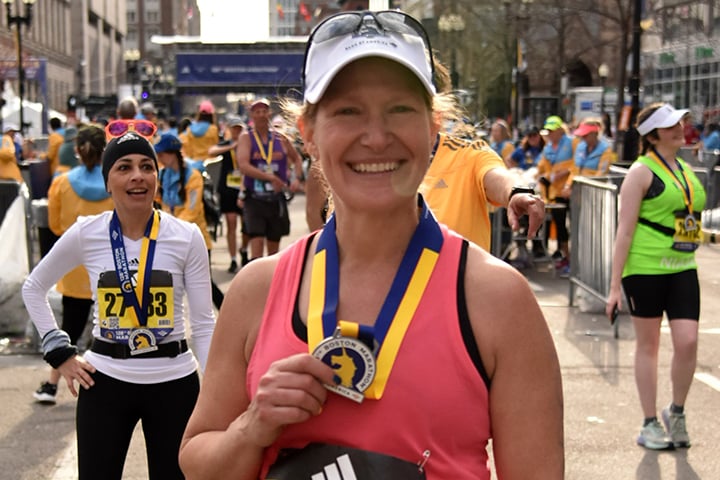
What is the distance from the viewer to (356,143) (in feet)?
6.49

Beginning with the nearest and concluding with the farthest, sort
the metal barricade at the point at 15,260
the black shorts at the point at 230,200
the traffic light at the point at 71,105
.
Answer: the metal barricade at the point at 15,260 → the black shorts at the point at 230,200 → the traffic light at the point at 71,105

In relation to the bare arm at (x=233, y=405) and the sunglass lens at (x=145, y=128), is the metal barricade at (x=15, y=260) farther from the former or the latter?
the bare arm at (x=233, y=405)

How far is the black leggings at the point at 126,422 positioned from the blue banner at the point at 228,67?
43556 mm

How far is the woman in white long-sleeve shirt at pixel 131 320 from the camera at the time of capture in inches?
159

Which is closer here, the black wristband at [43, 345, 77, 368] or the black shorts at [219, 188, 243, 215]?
the black wristband at [43, 345, 77, 368]

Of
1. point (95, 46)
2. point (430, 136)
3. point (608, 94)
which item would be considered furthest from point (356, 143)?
point (95, 46)

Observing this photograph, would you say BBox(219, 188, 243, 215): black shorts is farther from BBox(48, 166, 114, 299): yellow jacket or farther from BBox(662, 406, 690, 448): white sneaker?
BBox(662, 406, 690, 448): white sneaker

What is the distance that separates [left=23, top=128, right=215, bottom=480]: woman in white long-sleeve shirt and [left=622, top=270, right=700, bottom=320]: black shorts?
9.51 ft

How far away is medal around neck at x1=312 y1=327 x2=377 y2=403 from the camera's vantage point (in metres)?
1.78

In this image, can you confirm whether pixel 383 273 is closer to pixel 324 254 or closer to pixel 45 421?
pixel 324 254

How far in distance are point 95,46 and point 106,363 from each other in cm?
11523

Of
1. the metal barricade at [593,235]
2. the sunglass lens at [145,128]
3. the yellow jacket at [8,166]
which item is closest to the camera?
the sunglass lens at [145,128]

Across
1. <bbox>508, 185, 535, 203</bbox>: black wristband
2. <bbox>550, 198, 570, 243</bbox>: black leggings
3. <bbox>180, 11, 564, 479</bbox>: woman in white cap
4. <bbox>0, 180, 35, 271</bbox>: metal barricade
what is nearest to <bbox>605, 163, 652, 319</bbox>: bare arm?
<bbox>508, 185, 535, 203</bbox>: black wristband

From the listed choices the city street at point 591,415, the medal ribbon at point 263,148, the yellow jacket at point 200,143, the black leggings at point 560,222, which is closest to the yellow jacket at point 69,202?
the city street at point 591,415
